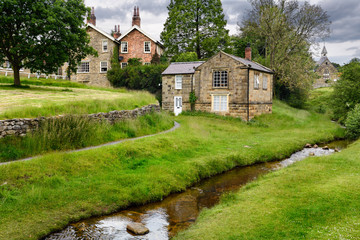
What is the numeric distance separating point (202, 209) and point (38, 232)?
17.4 ft

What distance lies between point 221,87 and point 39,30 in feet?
59.4

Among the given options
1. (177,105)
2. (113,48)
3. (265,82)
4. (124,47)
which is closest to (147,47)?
(124,47)

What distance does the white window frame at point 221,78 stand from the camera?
104ft

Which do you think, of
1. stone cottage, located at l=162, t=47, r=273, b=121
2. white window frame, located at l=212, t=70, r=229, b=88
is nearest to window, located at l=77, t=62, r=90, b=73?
stone cottage, located at l=162, t=47, r=273, b=121

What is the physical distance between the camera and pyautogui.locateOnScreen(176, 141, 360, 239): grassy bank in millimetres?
7578

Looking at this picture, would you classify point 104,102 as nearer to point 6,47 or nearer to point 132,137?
point 132,137

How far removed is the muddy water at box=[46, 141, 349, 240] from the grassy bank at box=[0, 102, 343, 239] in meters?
0.44

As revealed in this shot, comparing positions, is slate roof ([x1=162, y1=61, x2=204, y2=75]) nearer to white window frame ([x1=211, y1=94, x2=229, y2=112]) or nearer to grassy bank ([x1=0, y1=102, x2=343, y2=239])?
white window frame ([x1=211, y1=94, x2=229, y2=112])

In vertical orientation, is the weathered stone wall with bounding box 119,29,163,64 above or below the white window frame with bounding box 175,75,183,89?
above

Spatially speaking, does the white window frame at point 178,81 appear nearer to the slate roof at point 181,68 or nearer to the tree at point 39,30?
the slate roof at point 181,68

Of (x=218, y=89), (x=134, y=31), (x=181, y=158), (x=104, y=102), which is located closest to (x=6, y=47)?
(x=104, y=102)

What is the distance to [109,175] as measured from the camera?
12.6m

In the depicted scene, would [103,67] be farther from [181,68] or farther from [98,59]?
[181,68]

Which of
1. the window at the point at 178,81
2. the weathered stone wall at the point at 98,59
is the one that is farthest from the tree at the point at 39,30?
the weathered stone wall at the point at 98,59
